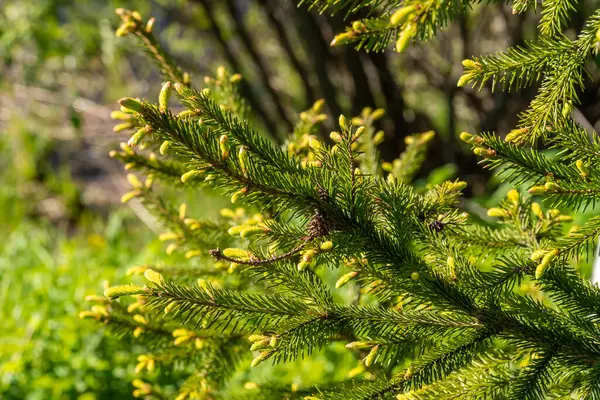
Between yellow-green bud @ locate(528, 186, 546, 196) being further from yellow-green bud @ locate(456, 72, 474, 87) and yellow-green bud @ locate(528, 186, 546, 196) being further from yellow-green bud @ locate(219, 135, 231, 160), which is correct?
yellow-green bud @ locate(219, 135, 231, 160)

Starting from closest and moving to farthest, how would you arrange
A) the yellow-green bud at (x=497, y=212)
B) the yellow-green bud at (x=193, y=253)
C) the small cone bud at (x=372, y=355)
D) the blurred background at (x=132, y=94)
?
the small cone bud at (x=372, y=355) < the yellow-green bud at (x=497, y=212) < the yellow-green bud at (x=193, y=253) < the blurred background at (x=132, y=94)

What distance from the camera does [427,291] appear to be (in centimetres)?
114

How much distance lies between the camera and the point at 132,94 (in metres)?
5.89

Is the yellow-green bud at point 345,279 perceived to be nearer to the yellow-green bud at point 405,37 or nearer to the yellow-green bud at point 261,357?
the yellow-green bud at point 261,357

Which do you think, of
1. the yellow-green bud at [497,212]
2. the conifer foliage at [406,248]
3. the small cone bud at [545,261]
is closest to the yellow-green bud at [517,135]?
the conifer foliage at [406,248]

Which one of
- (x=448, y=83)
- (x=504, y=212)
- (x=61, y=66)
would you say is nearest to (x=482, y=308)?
(x=504, y=212)

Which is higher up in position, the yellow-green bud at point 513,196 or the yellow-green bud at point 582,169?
the yellow-green bud at point 582,169

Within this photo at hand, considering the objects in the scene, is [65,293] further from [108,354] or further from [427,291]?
[427,291]

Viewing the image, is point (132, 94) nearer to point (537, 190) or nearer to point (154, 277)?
point (154, 277)

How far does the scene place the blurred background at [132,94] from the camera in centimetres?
286

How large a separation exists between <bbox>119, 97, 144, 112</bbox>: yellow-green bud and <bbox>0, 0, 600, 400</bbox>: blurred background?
196 cm

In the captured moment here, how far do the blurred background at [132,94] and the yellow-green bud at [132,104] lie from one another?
196 cm

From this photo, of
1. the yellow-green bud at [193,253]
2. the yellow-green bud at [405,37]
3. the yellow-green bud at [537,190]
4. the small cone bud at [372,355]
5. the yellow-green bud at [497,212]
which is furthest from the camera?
the yellow-green bud at [193,253]

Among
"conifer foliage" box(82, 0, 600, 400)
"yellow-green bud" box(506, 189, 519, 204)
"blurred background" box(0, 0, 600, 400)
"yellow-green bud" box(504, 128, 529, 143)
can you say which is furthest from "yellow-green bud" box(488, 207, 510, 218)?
"blurred background" box(0, 0, 600, 400)
